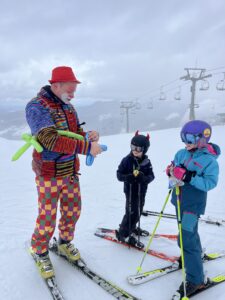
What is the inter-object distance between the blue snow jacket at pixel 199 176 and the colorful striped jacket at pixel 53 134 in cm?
129

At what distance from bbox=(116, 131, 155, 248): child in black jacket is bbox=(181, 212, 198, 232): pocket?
1167mm

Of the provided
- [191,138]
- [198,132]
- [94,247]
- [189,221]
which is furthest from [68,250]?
[198,132]

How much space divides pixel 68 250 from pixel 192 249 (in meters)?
1.88

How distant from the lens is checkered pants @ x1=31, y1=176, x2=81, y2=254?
12.3 feet

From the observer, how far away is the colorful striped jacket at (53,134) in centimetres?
335

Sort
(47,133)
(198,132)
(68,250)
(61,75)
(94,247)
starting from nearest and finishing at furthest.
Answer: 1. (47,133)
2. (198,132)
3. (61,75)
4. (68,250)
5. (94,247)

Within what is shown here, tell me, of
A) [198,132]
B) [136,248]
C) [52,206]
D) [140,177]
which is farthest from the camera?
[136,248]

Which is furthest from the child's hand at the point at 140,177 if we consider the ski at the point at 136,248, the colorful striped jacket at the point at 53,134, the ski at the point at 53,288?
the ski at the point at 53,288

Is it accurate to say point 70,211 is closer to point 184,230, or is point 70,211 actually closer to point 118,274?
point 118,274

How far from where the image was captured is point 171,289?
3676 millimetres

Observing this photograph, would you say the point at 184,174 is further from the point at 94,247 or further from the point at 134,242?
the point at 94,247

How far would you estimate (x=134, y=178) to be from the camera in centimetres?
453

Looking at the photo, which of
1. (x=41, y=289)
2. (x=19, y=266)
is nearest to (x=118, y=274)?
(x=41, y=289)

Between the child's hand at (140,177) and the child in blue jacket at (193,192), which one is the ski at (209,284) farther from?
the child's hand at (140,177)
